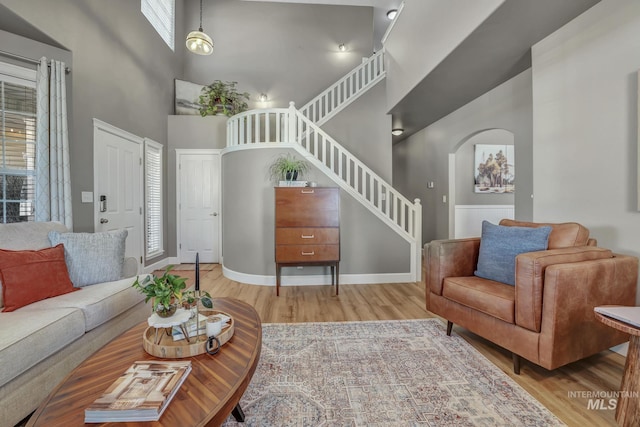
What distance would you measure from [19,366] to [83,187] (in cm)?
236

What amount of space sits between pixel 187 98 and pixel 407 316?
531 cm

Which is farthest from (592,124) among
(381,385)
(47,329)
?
(47,329)

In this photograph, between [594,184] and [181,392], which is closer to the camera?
[181,392]

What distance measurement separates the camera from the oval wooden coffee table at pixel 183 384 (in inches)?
32.7

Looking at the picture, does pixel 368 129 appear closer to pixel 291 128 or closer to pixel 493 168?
pixel 291 128

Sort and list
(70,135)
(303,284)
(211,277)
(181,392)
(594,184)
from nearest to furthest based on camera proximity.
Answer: (181,392), (594,184), (70,135), (303,284), (211,277)

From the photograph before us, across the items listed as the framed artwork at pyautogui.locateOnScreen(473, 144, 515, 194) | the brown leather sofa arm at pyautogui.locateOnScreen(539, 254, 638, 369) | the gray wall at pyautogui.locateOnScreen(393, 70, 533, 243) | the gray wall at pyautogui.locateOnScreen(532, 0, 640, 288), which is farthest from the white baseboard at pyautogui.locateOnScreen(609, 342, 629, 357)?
the framed artwork at pyautogui.locateOnScreen(473, 144, 515, 194)

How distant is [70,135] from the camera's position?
288 centimetres

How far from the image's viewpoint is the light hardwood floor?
1542mm

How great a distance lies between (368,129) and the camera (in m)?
4.98

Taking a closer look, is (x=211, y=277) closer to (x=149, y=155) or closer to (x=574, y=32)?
(x=149, y=155)

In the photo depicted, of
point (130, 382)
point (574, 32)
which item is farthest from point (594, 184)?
point (130, 382)

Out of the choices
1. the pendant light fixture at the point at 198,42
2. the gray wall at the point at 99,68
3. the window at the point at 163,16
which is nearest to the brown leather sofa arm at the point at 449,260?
the gray wall at the point at 99,68

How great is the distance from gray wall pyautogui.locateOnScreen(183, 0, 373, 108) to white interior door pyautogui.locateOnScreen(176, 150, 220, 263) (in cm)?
178
